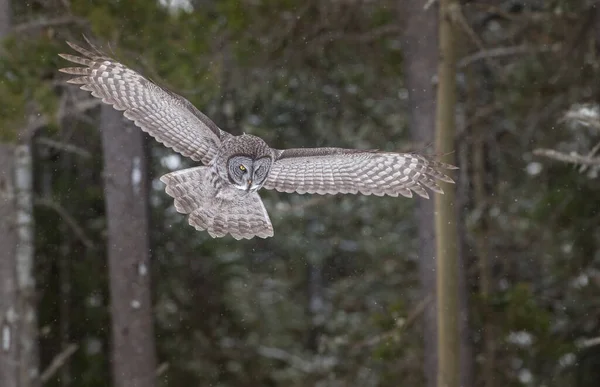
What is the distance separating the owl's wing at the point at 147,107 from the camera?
5781 mm

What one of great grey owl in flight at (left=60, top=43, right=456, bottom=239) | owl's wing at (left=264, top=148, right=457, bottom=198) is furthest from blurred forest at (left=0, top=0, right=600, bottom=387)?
great grey owl in flight at (left=60, top=43, right=456, bottom=239)

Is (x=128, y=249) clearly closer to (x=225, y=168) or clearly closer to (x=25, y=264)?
(x=25, y=264)

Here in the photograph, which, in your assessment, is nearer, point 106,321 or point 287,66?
point 287,66

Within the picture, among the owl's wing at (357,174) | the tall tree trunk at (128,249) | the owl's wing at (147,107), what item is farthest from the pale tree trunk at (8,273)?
the owl's wing at (357,174)

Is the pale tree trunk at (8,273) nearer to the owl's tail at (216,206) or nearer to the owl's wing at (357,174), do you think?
the owl's tail at (216,206)

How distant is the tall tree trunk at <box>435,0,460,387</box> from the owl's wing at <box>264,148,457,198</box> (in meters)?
1.90

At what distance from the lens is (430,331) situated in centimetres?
916

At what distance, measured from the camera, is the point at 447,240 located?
25.9ft

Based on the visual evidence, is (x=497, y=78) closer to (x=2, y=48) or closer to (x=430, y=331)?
(x=430, y=331)

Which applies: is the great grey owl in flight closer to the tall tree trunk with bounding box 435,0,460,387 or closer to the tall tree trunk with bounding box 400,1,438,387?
the tall tree trunk with bounding box 435,0,460,387

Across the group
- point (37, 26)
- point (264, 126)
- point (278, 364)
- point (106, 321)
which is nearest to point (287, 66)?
point (264, 126)

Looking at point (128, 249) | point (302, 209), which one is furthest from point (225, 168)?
point (302, 209)

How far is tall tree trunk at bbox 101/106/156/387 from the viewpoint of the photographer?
888 centimetres

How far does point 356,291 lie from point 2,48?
7.09m
